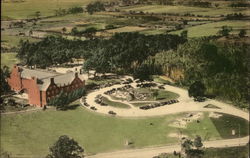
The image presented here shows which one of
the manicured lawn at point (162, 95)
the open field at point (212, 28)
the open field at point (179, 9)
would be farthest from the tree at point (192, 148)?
the open field at point (179, 9)

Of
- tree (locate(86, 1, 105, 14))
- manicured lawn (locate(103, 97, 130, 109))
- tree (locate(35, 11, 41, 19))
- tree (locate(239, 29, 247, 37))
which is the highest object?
tree (locate(86, 1, 105, 14))

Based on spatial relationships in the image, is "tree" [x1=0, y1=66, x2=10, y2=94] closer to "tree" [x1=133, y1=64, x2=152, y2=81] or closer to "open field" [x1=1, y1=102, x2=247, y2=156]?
"open field" [x1=1, y1=102, x2=247, y2=156]

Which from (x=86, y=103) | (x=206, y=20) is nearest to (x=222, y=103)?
(x=206, y=20)

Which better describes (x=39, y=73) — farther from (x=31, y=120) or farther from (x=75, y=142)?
(x=75, y=142)

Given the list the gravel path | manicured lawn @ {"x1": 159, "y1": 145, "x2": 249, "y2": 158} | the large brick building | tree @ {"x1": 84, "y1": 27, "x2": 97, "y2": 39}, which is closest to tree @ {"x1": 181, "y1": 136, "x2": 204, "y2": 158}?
manicured lawn @ {"x1": 159, "y1": 145, "x2": 249, "y2": 158}

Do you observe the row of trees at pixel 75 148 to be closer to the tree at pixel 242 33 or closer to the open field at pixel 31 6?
the tree at pixel 242 33
